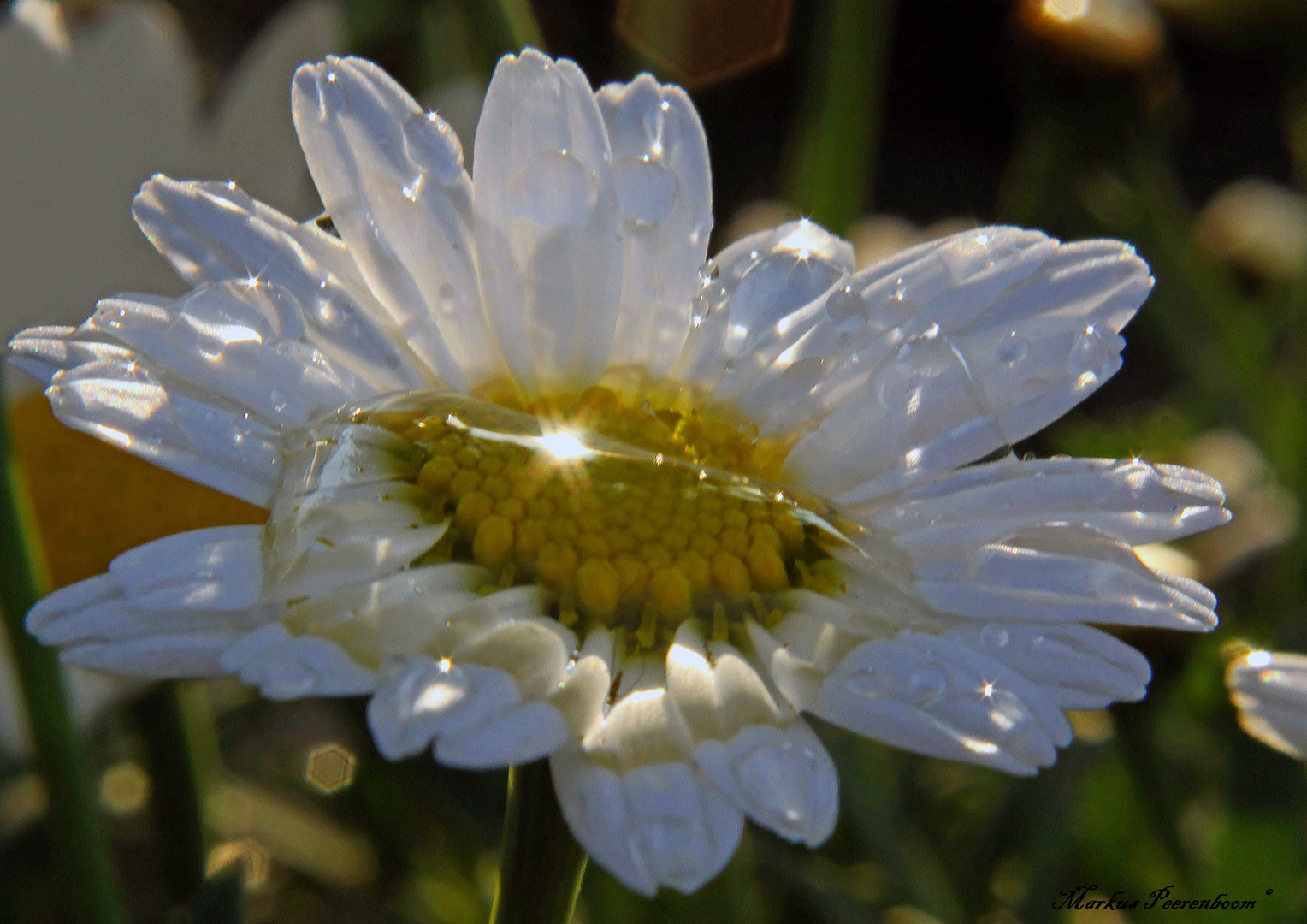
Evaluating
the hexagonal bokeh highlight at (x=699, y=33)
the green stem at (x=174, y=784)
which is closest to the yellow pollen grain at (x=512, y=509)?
the green stem at (x=174, y=784)

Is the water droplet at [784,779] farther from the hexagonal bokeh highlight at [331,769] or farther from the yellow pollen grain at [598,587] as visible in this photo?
the hexagonal bokeh highlight at [331,769]

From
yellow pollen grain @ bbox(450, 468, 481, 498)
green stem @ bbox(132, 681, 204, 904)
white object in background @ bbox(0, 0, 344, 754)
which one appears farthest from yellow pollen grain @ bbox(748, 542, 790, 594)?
white object in background @ bbox(0, 0, 344, 754)

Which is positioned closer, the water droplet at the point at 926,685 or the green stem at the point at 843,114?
the water droplet at the point at 926,685

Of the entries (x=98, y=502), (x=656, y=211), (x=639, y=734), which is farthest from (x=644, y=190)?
(x=98, y=502)

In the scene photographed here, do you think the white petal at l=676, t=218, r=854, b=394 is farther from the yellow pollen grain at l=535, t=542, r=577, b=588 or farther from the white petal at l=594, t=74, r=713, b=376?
the yellow pollen grain at l=535, t=542, r=577, b=588

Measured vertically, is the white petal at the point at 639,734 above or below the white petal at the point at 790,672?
above

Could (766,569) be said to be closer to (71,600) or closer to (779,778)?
(779,778)
